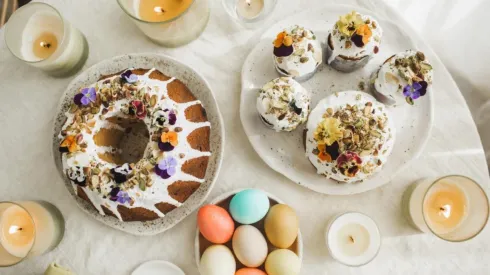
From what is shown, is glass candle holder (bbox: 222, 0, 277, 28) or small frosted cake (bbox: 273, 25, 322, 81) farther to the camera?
glass candle holder (bbox: 222, 0, 277, 28)

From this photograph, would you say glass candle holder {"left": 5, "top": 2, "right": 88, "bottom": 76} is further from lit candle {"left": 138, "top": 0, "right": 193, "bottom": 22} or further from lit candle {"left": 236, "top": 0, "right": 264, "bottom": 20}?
lit candle {"left": 236, "top": 0, "right": 264, "bottom": 20}

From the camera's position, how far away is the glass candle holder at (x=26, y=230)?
1002mm

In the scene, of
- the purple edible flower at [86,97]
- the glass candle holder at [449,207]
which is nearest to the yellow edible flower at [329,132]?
the glass candle holder at [449,207]

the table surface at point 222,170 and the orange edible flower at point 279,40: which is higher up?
the orange edible flower at point 279,40

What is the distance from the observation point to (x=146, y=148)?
106 cm

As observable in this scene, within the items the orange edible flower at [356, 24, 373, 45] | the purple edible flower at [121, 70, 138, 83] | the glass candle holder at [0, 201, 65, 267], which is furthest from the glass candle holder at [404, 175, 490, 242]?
the glass candle holder at [0, 201, 65, 267]

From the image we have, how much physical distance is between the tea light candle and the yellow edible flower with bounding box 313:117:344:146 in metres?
0.19

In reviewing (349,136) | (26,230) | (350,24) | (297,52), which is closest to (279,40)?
(297,52)

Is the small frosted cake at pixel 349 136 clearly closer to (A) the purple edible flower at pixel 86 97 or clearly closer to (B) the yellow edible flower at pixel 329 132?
(B) the yellow edible flower at pixel 329 132

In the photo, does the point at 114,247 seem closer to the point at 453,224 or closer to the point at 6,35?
the point at 6,35

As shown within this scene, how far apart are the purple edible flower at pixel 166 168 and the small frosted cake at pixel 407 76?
1.65 ft

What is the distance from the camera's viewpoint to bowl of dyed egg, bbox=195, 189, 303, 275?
99 centimetres

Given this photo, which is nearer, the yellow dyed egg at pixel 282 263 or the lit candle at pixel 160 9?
the yellow dyed egg at pixel 282 263

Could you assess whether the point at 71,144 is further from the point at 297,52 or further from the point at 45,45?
the point at 297,52
